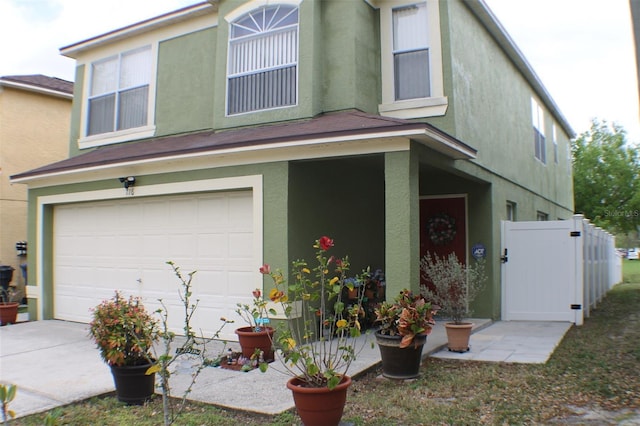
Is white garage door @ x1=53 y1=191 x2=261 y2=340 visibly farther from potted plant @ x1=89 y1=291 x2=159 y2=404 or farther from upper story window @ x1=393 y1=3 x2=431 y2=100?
upper story window @ x1=393 y1=3 x2=431 y2=100

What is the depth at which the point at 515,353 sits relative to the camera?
7371 mm

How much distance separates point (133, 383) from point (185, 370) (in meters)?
1.36

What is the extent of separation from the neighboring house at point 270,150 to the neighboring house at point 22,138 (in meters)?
3.23

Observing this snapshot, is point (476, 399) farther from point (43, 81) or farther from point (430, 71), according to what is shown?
point (43, 81)

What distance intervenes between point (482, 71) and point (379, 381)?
6.88 m

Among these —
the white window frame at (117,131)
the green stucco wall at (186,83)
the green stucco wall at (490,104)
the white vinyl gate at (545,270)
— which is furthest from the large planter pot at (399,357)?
the white window frame at (117,131)

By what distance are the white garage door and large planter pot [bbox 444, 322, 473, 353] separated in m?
2.85

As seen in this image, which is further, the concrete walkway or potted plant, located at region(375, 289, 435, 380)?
potted plant, located at region(375, 289, 435, 380)

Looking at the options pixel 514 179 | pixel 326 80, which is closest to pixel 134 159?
pixel 326 80

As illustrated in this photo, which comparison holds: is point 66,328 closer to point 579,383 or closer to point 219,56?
point 219,56

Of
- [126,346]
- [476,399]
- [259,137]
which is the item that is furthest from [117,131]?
[476,399]

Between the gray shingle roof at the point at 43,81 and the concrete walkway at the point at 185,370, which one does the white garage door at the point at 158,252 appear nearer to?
the concrete walkway at the point at 185,370

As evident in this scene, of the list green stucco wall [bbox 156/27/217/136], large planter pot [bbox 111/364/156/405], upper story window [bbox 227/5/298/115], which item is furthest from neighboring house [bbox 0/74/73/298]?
large planter pot [bbox 111/364/156/405]

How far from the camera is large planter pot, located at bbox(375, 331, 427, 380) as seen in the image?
6.11 meters
